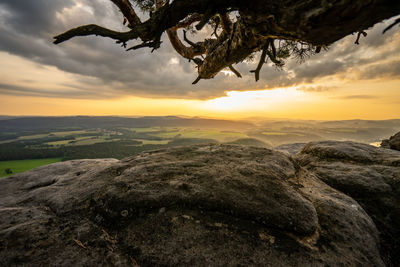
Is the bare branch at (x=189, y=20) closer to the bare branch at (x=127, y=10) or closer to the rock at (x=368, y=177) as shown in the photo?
the bare branch at (x=127, y=10)

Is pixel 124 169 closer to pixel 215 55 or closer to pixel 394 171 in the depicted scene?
pixel 215 55

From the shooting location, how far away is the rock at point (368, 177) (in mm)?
4906

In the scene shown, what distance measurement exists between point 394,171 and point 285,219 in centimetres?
616

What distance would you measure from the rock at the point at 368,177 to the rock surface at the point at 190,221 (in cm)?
21

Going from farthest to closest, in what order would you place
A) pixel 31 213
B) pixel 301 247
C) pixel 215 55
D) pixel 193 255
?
pixel 215 55 < pixel 31 213 < pixel 301 247 < pixel 193 255

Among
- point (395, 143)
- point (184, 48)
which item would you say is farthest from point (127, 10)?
point (395, 143)

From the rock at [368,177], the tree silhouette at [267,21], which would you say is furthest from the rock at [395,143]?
the tree silhouette at [267,21]

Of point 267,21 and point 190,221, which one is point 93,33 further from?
point 190,221

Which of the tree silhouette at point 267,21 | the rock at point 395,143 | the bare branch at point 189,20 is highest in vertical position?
the bare branch at point 189,20

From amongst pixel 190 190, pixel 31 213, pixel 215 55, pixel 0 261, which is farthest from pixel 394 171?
pixel 31 213

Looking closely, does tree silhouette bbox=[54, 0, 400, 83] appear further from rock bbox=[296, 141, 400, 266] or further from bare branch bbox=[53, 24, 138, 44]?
rock bbox=[296, 141, 400, 266]

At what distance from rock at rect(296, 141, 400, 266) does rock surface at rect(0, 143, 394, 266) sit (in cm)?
21

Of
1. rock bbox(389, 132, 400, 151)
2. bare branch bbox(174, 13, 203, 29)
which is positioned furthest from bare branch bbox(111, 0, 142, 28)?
rock bbox(389, 132, 400, 151)

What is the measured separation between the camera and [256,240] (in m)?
3.68
